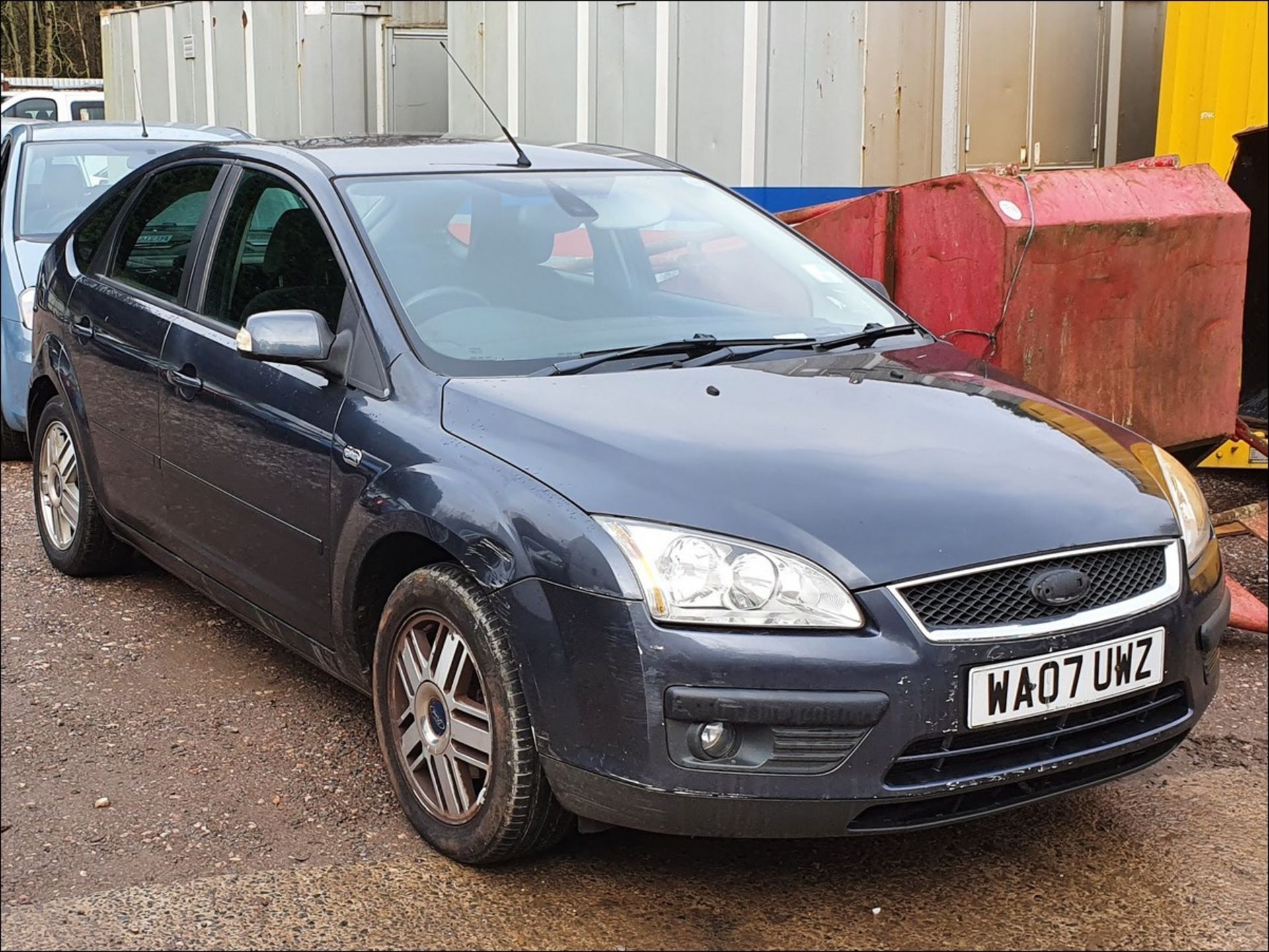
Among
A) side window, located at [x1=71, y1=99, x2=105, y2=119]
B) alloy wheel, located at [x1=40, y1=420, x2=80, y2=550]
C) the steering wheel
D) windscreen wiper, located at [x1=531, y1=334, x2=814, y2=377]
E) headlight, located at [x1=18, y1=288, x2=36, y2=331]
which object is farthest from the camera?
side window, located at [x1=71, y1=99, x2=105, y2=119]

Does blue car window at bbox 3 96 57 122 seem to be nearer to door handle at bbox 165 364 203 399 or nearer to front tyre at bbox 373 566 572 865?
door handle at bbox 165 364 203 399

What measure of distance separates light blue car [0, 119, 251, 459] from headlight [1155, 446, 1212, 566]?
533cm

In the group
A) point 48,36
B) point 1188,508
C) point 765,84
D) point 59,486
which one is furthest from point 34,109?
point 1188,508

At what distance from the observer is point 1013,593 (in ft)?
9.45

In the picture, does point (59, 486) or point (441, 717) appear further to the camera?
point (59, 486)

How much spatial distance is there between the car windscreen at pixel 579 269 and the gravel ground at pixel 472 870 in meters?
1.14

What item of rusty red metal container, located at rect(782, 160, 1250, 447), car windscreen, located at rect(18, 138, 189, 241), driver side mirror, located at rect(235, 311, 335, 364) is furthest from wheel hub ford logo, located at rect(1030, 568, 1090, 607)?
car windscreen, located at rect(18, 138, 189, 241)

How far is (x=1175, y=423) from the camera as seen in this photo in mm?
5836

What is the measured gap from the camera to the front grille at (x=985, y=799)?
288 centimetres

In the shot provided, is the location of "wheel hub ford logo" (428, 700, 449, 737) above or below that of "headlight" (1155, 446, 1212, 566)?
below

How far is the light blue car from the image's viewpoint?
7.16 meters

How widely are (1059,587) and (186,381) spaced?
2.54 m

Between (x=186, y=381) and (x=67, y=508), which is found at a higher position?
(x=186, y=381)

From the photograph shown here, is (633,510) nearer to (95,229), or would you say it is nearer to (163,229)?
(163,229)
